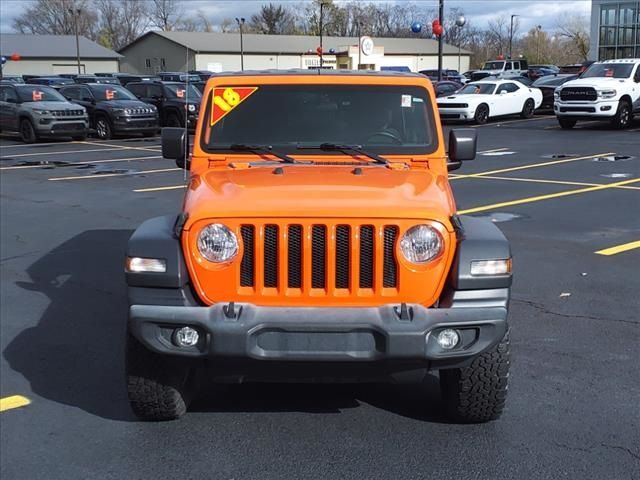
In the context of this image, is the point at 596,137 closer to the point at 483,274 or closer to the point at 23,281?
the point at 23,281

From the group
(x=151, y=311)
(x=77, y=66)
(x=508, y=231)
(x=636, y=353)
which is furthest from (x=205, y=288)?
(x=77, y=66)

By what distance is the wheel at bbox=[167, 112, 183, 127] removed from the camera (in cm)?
2533

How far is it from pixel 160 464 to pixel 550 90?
3147 cm

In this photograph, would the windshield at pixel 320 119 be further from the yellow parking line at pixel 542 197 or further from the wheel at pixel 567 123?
the wheel at pixel 567 123

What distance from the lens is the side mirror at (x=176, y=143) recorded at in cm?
530

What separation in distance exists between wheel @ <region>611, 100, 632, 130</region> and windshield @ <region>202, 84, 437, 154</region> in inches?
836

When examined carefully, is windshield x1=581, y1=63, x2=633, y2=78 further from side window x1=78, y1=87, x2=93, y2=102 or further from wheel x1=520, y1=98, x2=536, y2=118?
side window x1=78, y1=87, x2=93, y2=102

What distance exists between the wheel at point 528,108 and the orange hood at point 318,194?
87.5ft

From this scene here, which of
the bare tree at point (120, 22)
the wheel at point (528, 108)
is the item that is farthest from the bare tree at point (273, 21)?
the wheel at point (528, 108)

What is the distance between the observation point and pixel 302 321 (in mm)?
3566

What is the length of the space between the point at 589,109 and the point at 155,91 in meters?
13.9

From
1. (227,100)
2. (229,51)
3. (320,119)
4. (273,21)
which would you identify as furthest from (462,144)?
(273,21)

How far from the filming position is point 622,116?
24.5 m

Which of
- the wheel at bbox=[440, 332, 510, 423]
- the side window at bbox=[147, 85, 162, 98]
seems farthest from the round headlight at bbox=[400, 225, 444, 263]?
the side window at bbox=[147, 85, 162, 98]
